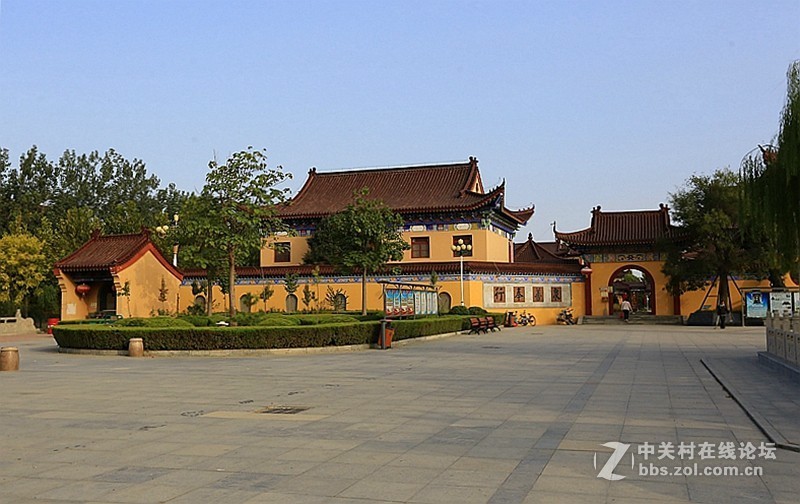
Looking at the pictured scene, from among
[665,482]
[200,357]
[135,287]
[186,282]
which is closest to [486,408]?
[665,482]

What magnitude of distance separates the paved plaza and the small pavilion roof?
16.8 meters

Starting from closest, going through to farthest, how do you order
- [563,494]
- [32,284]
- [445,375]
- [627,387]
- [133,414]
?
1. [563,494]
2. [133,414]
3. [627,387]
4. [445,375]
5. [32,284]

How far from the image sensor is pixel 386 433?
8094 millimetres

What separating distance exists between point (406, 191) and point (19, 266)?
20.0 meters

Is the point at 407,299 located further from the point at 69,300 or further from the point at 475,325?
the point at 69,300

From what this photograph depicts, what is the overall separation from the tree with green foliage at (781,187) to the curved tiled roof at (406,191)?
72.4 ft

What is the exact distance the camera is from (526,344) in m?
23.7

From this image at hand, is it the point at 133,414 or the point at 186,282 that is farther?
the point at 186,282

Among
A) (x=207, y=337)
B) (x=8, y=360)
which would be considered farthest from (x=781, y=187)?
(x=8, y=360)

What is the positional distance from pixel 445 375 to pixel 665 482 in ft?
28.0

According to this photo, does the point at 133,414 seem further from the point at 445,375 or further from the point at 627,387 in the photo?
the point at 627,387

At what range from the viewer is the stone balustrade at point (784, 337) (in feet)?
43.5

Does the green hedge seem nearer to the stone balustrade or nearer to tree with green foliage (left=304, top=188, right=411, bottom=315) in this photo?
tree with green foliage (left=304, top=188, right=411, bottom=315)

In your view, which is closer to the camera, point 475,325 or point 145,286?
point 475,325
